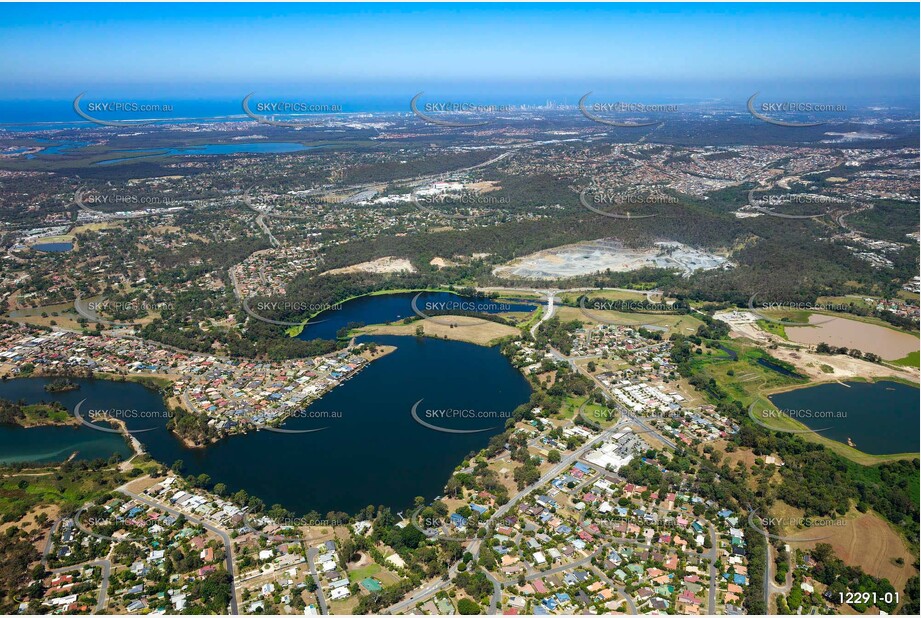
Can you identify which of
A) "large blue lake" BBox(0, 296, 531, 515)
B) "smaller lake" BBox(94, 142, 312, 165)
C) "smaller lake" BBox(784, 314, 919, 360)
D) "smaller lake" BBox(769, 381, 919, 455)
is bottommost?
"smaller lake" BBox(769, 381, 919, 455)

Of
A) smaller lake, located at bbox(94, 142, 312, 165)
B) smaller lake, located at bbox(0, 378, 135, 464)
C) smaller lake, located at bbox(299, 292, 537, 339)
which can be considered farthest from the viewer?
smaller lake, located at bbox(94, 142, 312, 165)

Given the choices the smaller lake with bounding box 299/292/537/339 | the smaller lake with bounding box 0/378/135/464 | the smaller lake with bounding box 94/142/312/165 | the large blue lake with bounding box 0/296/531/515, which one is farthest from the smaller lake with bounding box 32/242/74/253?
the smaller lake with bounding box 94/142/312/165

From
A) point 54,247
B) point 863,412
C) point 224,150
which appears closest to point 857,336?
point 863,412

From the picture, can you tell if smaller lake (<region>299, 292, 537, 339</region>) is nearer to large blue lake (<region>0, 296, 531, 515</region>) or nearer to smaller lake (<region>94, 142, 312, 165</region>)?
large blue lake (<region>0, 296, 531, 515</region>)

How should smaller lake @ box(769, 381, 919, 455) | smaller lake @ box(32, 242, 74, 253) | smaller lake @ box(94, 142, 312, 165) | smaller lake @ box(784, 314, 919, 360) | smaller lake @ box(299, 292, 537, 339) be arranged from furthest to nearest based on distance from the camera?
smaller lake @ box(94, 142, 312, 165), smaller lake @ box(32, 242, 74, 253), smaller lake @ box(299, 292, 537, 339), smaller lake @ box(784, 314, 919, 360), smaller lake @ box(769, 381, 919, 455)

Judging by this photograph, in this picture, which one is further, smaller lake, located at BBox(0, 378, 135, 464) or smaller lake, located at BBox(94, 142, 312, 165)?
smaller lake, located at BBox(94, 142, 312, 165)

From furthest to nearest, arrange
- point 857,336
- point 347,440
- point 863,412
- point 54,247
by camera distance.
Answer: point 54,247 < point 857,336 < point 863,412 < point 347,440

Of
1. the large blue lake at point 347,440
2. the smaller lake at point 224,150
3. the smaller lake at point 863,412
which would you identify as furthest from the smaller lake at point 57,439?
the smaller lake at point 224,150

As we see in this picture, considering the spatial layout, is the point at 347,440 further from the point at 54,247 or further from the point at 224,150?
A: the point at 224,150

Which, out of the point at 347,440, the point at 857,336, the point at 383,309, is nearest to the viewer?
the point at 347,440
